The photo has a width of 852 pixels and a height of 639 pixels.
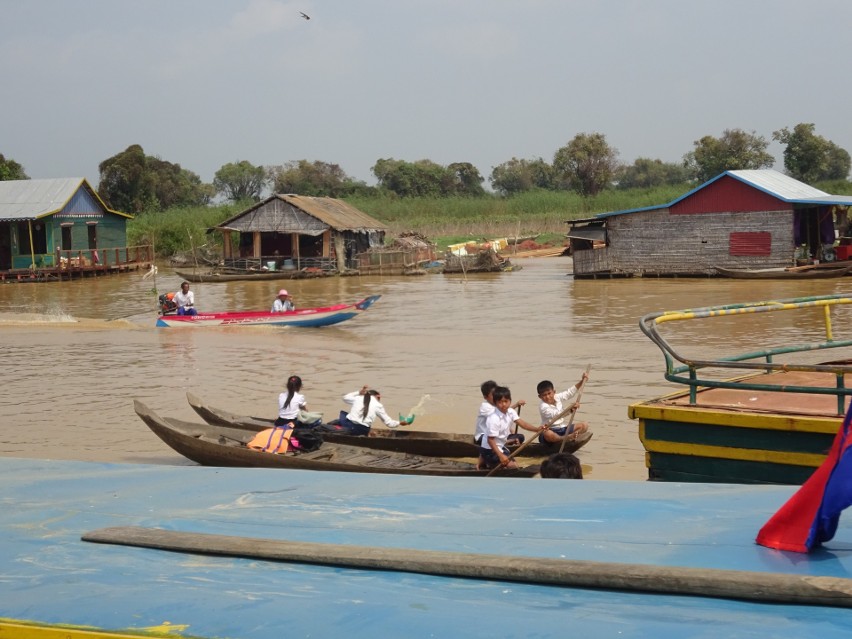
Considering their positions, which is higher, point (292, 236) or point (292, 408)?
point (292, 236)

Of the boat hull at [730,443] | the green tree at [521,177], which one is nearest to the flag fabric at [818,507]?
the boat hull at [730,443]

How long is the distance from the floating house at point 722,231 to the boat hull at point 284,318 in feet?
49.8

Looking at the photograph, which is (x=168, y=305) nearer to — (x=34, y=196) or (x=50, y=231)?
(x=50, y=231)

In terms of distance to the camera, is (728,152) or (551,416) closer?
(551,416)

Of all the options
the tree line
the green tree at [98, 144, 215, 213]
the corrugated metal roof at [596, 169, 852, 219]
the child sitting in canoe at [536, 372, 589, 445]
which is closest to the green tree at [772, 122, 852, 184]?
the tree line

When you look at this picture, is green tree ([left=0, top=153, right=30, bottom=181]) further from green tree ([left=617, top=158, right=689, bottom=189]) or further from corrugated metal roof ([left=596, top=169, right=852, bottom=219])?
green tree ([left=617, top=158, right=689, bottom=189])

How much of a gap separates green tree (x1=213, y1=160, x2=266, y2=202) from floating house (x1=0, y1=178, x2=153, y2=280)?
4211 cm

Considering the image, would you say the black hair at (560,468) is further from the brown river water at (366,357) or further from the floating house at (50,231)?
the floating house at (50,231)

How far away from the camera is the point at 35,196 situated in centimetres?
3828

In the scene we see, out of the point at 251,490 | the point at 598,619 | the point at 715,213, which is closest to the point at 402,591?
the point at 598,619

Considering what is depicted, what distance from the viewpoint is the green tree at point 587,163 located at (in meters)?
66.2

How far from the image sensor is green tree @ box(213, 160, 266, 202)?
269ft

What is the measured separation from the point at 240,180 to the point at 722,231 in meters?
56.9

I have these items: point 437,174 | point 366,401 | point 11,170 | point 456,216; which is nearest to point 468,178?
point 437,174
